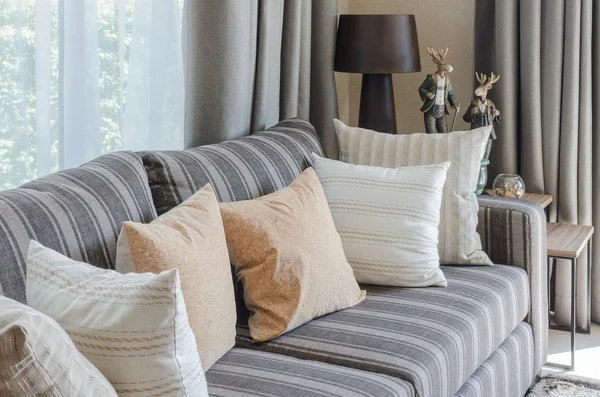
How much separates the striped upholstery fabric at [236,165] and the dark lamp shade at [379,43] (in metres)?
0.48

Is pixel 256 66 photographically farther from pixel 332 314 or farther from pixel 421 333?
pixel 421 333

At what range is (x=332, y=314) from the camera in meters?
2.19

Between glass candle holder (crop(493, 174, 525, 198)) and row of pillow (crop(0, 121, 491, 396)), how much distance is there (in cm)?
52

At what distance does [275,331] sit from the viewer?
6.69 feet

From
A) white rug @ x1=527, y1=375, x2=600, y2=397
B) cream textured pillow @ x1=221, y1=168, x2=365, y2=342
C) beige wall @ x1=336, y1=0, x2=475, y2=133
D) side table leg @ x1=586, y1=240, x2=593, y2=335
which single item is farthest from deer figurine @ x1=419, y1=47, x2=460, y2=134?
cream textured pillow @ x1=221, y1=168, x2=365, y2=342

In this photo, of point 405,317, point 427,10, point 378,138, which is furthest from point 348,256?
point 427,10

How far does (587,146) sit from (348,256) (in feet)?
4.49

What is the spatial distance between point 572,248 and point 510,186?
393mm

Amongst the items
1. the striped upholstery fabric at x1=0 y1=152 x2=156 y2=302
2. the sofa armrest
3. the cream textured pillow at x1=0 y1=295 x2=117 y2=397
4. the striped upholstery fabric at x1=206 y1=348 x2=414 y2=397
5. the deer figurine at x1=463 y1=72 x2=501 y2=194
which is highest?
the deer figurine at x1=463 y1=72 x2=501 y2=194

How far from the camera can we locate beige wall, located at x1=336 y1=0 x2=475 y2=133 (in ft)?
12.0

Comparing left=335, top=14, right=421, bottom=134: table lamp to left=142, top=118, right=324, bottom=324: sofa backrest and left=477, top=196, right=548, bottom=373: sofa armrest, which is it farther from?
left=477, top=196, right=548, bottom=373: sofa armrest

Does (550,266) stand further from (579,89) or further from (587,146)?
(579,89)

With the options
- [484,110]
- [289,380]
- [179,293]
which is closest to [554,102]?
[484,110]

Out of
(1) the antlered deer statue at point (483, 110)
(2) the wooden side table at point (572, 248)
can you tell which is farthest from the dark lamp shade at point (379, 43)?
(2) the wooden side table at point (572, 248)
